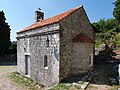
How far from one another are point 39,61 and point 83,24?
5.31 metres

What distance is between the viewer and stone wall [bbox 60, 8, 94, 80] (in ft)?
46.7

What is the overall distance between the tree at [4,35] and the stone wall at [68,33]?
1095 inches

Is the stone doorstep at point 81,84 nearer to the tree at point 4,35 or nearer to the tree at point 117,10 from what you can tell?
the tree at point 117,10

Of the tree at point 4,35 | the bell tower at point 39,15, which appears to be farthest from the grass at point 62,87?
the tree at point 4,35

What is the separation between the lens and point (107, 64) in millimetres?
20406

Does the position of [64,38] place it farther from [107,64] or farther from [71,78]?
[107,64]

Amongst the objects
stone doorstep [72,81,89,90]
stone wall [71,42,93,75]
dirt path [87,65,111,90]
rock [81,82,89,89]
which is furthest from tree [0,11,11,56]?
rock [81,82,89,89]

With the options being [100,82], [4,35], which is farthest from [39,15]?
[4,35]

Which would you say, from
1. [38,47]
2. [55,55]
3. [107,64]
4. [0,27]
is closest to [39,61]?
[38,47]

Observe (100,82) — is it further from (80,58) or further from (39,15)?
(39,15)

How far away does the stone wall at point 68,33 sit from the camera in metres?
14.2

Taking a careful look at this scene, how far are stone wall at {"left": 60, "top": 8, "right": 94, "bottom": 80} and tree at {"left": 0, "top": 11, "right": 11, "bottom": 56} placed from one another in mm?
27804

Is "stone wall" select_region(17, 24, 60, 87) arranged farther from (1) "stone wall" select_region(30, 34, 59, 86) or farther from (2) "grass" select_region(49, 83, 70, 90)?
(2) "grass" select_region(49, 83, 70, 90)

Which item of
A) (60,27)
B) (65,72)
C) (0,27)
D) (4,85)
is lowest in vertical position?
(4,85)
